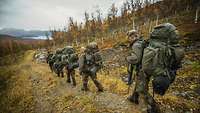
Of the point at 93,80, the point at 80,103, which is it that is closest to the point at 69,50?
the point at 93,80

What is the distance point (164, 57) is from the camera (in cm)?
834

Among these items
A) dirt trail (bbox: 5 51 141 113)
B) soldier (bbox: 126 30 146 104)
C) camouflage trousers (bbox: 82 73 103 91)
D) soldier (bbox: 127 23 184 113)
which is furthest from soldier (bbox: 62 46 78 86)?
soldier (bbox: 127 23 184 113)

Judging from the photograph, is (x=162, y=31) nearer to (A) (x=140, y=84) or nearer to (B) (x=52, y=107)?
(A) (x=140, y=84)

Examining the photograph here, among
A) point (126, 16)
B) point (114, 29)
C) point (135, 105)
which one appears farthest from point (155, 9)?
point (135, 105)

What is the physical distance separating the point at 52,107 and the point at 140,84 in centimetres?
589

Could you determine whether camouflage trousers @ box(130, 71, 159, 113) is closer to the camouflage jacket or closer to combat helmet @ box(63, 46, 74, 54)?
the camouflage jacket

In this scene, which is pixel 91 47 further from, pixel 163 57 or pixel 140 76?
pixel 163 57

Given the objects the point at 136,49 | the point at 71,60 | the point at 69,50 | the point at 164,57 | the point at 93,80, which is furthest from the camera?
the point at 69,50

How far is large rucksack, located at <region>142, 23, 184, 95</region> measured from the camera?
8.26 meters

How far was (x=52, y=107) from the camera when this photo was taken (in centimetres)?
1347

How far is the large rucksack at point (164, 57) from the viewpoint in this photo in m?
8.26

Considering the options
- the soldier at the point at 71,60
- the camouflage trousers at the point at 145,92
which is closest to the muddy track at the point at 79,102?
the camouflage trousers at the point at 145,92

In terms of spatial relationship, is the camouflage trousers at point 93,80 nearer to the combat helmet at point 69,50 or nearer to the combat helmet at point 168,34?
the combat helmet at point 69,50

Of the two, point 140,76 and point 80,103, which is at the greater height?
point 140,76
